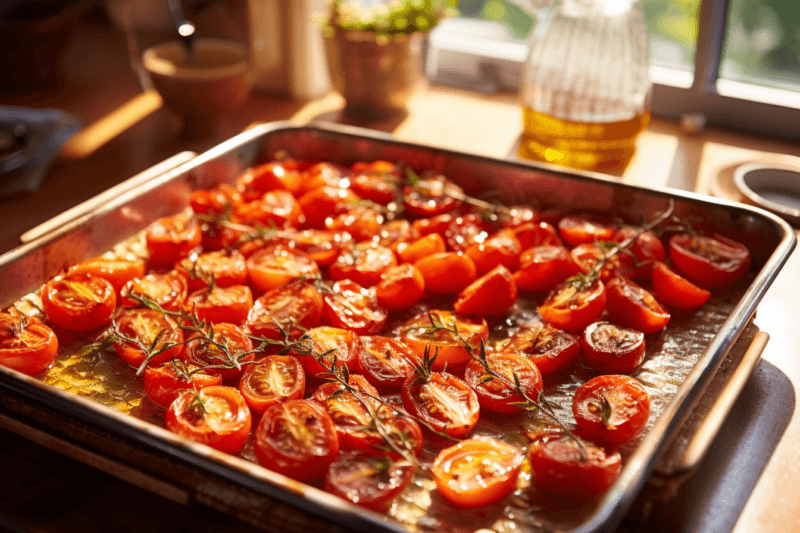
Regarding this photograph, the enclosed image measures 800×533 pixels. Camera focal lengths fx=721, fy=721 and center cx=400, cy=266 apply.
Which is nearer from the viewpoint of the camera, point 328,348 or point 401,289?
point 328,348

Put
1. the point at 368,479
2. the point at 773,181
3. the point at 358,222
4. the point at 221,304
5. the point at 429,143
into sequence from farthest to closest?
the point at 773,181 < the point at 429,143 < the point at 358,222 < the point at 221,304 < the point at 368,479

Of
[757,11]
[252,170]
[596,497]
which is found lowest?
[596,497]

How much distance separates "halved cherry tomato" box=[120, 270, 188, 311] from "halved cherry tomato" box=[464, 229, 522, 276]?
483mm

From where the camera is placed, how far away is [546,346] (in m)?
1.03

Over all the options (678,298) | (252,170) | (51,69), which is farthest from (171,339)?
(51,69)

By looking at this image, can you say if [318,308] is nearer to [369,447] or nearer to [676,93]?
[369,447]

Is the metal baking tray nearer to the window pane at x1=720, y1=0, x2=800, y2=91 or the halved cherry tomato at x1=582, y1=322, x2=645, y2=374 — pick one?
the halved cherry tomato at x1=582, y1=322, x2=645, y2=374

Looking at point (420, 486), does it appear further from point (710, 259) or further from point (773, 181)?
point (773, 181)

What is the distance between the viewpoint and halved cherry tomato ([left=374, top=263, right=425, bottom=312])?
114 cm

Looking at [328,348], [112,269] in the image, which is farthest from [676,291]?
[112,269]

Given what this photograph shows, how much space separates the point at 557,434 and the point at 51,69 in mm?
1880

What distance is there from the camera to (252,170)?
1461mm


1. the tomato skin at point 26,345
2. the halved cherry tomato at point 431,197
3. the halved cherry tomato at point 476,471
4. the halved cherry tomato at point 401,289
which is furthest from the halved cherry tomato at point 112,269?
the halved cherry tomato at point 476,471

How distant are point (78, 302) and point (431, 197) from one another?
65cm
